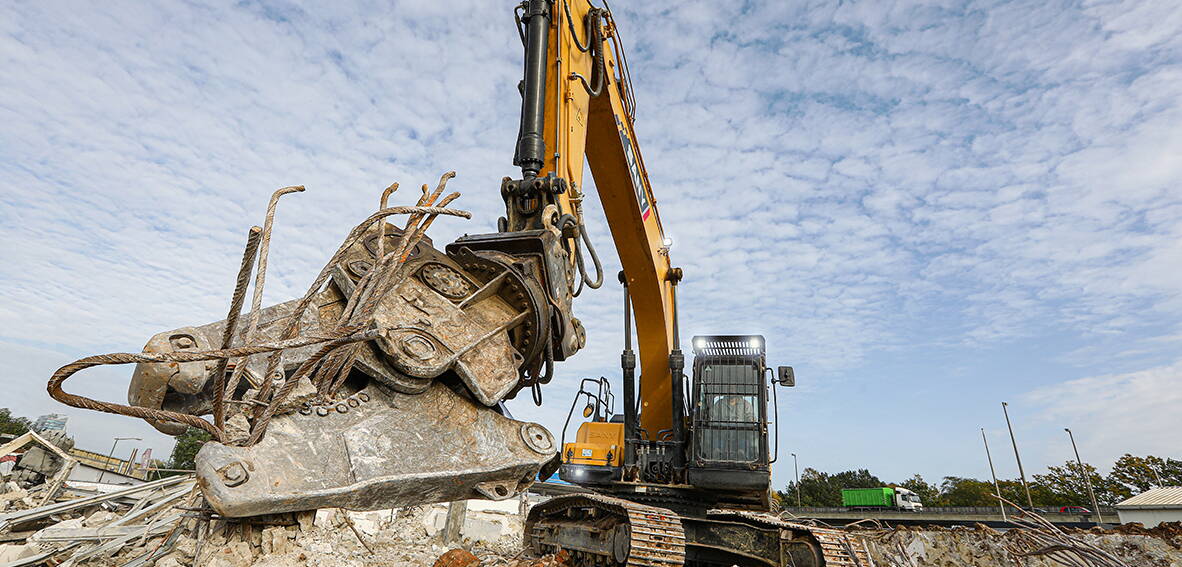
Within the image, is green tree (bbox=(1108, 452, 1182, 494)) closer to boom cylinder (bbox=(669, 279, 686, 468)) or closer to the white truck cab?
the white truck cab

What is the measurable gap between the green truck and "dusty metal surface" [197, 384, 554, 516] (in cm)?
3032

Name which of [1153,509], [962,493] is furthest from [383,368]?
[962,493]

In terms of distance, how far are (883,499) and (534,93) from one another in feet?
102

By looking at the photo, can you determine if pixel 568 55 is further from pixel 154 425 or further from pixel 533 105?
pixel 154 425

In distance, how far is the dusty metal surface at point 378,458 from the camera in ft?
5.85

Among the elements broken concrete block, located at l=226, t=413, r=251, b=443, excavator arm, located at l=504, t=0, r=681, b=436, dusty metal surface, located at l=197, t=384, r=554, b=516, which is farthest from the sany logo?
broken concrete block, located at l=226, t=413, r=251, b=443

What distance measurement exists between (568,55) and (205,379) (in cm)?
373

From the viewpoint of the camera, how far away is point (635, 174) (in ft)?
22.7

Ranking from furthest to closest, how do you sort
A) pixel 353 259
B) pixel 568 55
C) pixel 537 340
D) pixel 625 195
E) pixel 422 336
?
1. pixel 625 195
2. pixel 568 55
3. pixel 537 340
4. pixel 353 259
5. pixel 422 336

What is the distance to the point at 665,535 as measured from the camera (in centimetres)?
505

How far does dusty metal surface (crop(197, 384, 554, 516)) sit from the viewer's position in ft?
5.85

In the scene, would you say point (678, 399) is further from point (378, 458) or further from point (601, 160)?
point (378, 458)

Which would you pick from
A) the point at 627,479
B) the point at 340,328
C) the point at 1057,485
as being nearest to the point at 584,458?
the point at 627,479

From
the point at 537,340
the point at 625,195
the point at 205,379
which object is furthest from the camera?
the point at 625,195
